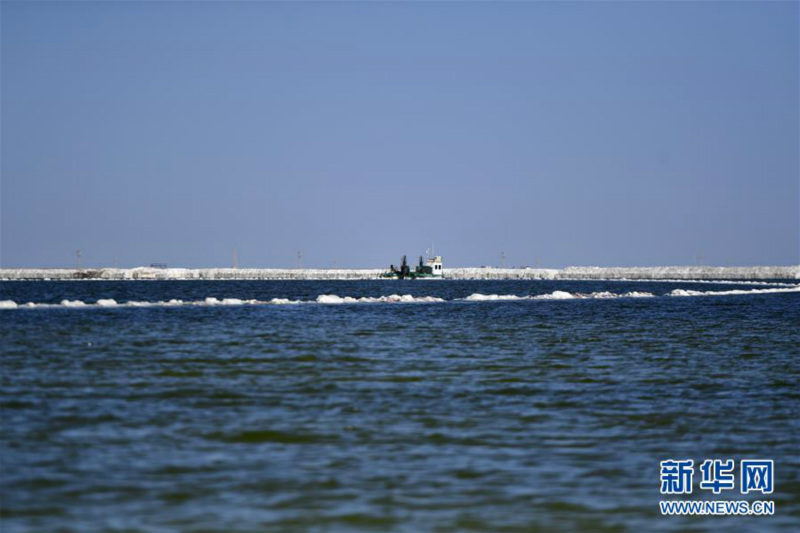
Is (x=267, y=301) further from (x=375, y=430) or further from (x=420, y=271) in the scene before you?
(x=420, y=271)

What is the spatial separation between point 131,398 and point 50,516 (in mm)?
7661

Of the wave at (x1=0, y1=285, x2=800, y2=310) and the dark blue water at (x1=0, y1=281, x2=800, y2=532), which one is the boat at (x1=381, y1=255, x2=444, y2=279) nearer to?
the wave at (x1=0, y1=285, x2=800, y2=310)

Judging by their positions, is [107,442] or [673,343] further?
[673,343]

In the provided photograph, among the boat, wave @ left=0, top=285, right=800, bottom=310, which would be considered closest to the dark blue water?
wave @ left=0, top=285, right=800, bottom=310

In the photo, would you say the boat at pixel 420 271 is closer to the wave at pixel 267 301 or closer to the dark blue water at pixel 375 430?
the wave at pixel 267 301

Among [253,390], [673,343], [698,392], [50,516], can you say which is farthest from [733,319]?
[50,516]

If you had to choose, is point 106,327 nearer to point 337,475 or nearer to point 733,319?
point 337,475

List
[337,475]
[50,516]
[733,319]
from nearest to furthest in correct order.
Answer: [50,516], [337,475], [733,319]

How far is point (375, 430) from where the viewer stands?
46.7 feet

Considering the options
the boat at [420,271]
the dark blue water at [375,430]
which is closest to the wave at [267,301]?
the dark blue water at [375,430]

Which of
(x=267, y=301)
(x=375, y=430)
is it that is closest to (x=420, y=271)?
(x=267, y=301)

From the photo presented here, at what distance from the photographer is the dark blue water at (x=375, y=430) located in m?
9.94

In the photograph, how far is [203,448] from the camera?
1271 centimetres

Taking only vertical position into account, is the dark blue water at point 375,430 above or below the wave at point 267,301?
below
